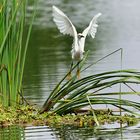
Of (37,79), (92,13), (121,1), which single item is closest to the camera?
(37,79)

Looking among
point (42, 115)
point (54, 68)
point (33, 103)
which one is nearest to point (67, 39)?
point (54, 68)

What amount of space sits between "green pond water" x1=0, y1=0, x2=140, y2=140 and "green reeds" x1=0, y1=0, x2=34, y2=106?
0.76m

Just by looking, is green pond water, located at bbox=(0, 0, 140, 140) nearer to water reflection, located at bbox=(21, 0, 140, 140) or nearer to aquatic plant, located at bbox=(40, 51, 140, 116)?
water reflection, located at bbox=(21, 0, 140, 140)

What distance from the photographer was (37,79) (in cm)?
1342

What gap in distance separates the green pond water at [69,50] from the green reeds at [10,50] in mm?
762

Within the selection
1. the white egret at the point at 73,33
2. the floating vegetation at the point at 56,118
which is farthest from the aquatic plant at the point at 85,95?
the white egret at the point at 73,33

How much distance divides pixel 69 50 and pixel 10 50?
8669 mm

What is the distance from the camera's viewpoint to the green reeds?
9.22 meters

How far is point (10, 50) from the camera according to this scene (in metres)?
9.40

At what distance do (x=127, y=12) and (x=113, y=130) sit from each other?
19113mm

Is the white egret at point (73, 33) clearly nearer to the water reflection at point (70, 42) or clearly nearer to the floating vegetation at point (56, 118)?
the floating vegetation at point (56, 118)

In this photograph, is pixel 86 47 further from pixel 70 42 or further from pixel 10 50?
pixel 10 50

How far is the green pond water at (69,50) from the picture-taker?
335 inches

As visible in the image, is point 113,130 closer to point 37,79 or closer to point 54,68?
point 37,79
